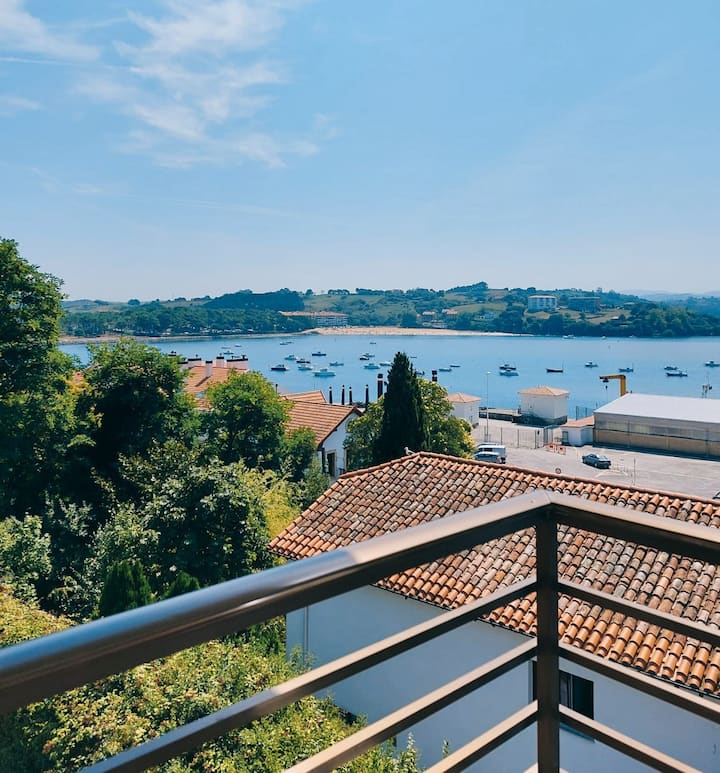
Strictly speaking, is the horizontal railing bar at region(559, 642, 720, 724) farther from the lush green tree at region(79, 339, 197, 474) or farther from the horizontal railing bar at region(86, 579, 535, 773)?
the lush green tree at region(79, 339, 197, 474)

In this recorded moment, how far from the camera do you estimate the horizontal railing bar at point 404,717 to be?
39.9 inches

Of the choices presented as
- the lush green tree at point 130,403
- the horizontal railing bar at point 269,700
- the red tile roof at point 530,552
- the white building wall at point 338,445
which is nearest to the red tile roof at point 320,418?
the white building wall at point 338,445

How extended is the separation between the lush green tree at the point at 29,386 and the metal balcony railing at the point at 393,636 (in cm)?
1764

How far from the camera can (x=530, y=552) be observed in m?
4.29

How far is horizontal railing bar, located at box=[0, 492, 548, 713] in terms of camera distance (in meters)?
0.68

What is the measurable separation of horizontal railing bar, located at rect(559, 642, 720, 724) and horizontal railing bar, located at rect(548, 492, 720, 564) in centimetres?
29

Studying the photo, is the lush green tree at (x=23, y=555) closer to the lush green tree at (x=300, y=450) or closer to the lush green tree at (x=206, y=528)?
the lush green tree at (x=206, y=528)

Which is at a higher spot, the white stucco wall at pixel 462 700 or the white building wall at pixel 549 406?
the white stucco wall at pixel 462 700

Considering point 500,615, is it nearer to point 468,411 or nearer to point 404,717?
point 404,717

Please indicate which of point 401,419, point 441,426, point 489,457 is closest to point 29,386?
point 401,419

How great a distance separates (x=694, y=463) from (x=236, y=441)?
91.4ft

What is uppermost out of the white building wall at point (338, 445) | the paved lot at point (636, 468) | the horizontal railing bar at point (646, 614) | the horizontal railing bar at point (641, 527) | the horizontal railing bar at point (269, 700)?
the horizontal railing bar at point (641, 527)

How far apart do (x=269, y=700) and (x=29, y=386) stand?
18312 millimetres

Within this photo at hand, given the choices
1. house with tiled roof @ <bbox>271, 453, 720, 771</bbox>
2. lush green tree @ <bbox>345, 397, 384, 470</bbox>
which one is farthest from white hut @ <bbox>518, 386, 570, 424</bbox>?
house with tiled roof @ <bbox>271, 453, 720, 771</bbox>
